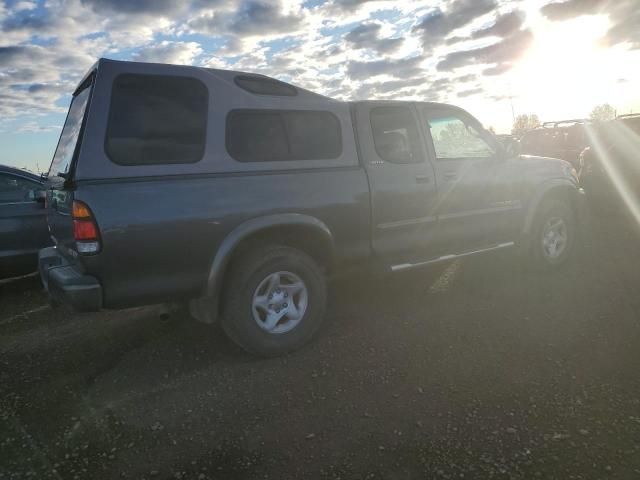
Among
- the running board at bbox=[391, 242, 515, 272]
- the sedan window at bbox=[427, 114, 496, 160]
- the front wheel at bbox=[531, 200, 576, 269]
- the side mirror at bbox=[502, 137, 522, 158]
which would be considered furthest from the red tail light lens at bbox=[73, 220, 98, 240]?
the front wheel at bbox=[531, 200, 576, 269]

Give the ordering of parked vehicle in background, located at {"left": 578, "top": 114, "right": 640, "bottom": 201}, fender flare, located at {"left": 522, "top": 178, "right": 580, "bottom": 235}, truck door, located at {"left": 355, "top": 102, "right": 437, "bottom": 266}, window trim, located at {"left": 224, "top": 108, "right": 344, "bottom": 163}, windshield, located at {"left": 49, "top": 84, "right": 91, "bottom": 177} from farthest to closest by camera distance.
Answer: parked vehicle in background, located at {"left": 578, "top": 114, "right": 640, "bottom": 201}
fender flare, located at {"left": 522, "top": 178, "right": 580, "bottom": 235}
truck door, located at {"left": 355, "top": 102, "right": 437, "bottom": 266}
window trim, located at {"left": 224, "top": 108, "right": 344, "bottom": 163}
windshield, located at {"left": 49, "top": 84, "right": 91, "bottom": 177}

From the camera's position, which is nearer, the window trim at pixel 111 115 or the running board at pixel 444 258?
the window trim at pixel 111 115

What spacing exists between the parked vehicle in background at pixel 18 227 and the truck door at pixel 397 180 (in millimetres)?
3987

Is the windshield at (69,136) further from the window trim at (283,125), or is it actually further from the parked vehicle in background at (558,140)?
the parked vehicle in background at (558,140)

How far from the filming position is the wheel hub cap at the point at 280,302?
3596 millimetres

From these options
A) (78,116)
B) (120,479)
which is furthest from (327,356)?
(78,116)

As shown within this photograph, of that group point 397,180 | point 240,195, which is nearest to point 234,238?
point 240,195

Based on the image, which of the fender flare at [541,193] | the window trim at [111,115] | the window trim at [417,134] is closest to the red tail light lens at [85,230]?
the window trim at [111,115]

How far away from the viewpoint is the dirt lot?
244cm

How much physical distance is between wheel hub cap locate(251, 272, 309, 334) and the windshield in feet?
5.15

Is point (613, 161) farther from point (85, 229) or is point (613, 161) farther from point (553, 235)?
point (85, 229)

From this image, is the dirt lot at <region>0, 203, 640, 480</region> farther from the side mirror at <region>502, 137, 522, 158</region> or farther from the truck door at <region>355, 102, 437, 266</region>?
the side mirror at <region>502, 137, 522, 158</region>

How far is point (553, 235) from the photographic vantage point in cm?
559

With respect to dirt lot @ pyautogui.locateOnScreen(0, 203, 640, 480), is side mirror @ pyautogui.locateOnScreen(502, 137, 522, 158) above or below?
above
